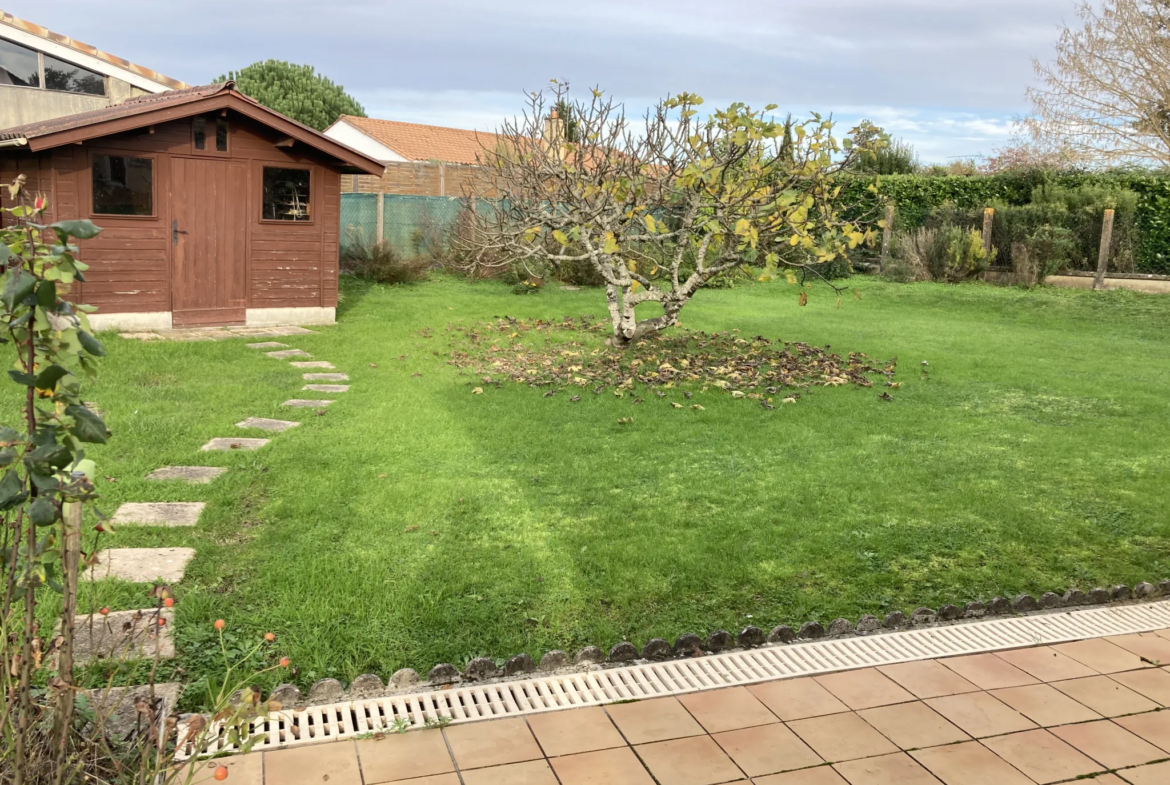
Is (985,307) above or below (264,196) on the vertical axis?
below

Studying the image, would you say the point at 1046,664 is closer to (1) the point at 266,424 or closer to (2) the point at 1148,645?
(2) the point at 1148,645

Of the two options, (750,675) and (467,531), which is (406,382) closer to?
(467,531)

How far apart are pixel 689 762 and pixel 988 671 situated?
1316mm

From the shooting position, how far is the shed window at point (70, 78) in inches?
705

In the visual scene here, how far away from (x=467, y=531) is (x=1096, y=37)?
22.6 m

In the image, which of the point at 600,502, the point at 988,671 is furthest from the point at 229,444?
the point at 988,671

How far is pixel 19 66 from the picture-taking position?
57.7 feet

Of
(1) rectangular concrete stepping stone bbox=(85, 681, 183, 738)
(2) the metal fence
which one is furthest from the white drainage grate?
(2) the metal fence

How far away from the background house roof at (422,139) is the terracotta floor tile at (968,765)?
30.5 metres

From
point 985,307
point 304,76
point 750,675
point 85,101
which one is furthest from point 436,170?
point 304,76

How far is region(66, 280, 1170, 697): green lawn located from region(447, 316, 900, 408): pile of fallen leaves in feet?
1.18

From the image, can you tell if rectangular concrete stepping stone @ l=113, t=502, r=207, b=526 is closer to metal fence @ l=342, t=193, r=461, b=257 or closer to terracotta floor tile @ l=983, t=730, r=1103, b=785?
terracotta floor tile @ l=983, t=730, r=1103, b=785

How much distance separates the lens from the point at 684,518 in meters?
4.68

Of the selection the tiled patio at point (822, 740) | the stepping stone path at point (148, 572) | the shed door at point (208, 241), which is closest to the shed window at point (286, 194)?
the shed door at point (208, 241)
